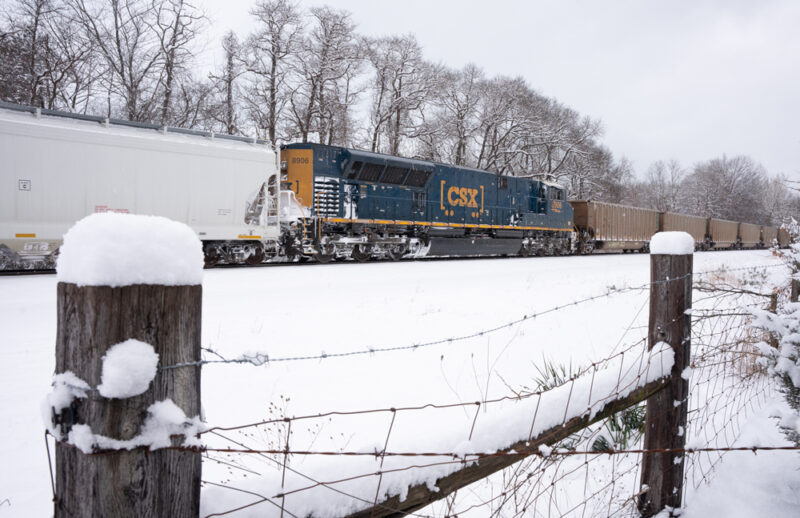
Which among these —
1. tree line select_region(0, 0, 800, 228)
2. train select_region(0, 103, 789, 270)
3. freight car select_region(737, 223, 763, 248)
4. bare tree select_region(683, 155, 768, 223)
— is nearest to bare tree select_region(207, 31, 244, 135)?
tree line select_region(0, 0, 800, 228)

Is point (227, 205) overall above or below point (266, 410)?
above

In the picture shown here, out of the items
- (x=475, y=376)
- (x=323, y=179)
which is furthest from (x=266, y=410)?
(x=323, y=179)

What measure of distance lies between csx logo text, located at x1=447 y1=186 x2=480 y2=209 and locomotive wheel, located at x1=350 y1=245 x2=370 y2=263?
4620 millimetres

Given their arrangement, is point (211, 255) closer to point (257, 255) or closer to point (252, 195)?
point (257, 255)

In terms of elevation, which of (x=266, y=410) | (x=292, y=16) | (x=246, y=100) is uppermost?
(x=292, y=16)

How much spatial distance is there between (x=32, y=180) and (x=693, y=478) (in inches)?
523

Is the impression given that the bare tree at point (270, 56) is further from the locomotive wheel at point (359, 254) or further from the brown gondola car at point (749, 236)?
the brown gondola car at point (749, 236)

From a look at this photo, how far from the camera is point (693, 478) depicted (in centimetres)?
318

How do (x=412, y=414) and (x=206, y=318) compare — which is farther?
(x=206, y=318)

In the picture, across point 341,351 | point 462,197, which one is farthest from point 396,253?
point 341,351

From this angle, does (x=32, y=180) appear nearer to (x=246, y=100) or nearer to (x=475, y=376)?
(x=475, y=376)

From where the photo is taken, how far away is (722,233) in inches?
1578

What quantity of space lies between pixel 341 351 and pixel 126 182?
31.0ft

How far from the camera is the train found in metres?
10.7
